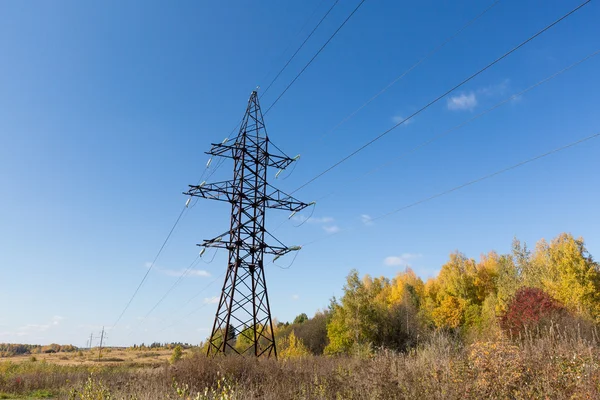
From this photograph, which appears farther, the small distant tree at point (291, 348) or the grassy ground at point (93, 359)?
the grassy ground at point (93, 359)

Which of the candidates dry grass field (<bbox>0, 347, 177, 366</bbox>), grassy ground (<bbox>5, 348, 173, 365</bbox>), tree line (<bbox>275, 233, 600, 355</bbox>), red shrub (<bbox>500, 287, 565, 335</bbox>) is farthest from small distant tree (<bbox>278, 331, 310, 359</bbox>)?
grassy ground (<bbox>5, 348, 173, 365</bbox>)

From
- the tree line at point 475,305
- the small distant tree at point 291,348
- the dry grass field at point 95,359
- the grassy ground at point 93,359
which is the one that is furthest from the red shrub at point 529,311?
the grassy ground at point 93,359

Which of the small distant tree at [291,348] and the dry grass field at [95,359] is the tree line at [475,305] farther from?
the dry grass field at [95,359]

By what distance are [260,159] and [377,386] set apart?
41.5ft

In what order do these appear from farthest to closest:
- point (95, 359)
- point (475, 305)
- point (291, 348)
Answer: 1. point (95, 359)
2. point (475, 305)
3. point (291, 348)

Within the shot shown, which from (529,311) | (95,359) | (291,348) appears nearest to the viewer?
(529,311)

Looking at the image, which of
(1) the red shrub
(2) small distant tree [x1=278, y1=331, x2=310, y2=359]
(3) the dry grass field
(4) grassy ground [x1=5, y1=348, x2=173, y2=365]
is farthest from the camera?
(4) grassy ground [x1=5, y1=348, x2=173, y2=365]

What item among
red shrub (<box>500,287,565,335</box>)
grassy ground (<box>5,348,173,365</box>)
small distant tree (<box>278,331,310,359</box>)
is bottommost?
grassy ground (<box>5,348,173,365</box>)

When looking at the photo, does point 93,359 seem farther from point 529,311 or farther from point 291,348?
point 529,311

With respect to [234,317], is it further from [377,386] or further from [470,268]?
[470,268]

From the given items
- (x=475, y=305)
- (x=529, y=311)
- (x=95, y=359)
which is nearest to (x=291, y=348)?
(x=529, y=311)

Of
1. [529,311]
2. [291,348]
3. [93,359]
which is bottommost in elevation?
[93,359]

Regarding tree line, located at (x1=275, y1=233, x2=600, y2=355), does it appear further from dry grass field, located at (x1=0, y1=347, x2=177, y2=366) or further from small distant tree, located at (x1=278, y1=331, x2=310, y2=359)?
dry grass field, located at (x1=0, y1=347, x2=177, y2=366)

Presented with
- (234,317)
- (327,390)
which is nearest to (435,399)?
(327,390)
